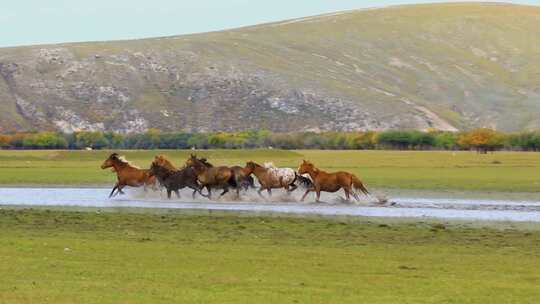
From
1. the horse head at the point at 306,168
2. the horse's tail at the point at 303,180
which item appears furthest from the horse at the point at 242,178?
the horse head at the point at 306,168

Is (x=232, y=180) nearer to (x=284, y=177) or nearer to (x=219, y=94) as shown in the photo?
(x=284, y=177)

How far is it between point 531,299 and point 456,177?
36944 millimetres

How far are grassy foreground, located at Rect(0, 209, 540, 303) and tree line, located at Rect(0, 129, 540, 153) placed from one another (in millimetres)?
79989

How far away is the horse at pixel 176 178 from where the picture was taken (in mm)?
38594

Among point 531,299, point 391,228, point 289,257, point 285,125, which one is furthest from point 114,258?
point 285,125

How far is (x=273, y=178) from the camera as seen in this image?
127 feet

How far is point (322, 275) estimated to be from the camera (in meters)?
17.3

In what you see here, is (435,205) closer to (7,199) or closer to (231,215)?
(231,215)

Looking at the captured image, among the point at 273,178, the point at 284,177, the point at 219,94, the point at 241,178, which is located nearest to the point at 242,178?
the point at 241,178

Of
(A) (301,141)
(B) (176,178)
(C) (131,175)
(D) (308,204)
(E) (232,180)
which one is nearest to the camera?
(D) (308,204)

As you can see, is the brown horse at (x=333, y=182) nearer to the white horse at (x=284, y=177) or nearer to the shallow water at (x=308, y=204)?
the shallow water at (x=308, y=204)

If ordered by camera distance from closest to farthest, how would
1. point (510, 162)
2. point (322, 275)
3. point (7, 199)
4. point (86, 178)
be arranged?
point (322, 275)
point (7, 199)
point (86, 178)
point (510, 162)

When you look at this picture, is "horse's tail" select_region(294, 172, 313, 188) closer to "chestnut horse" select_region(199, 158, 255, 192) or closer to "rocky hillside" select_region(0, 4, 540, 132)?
"chestnut horse" select_region(199, 158, 255, 192)

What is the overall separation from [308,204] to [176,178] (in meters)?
4.64
